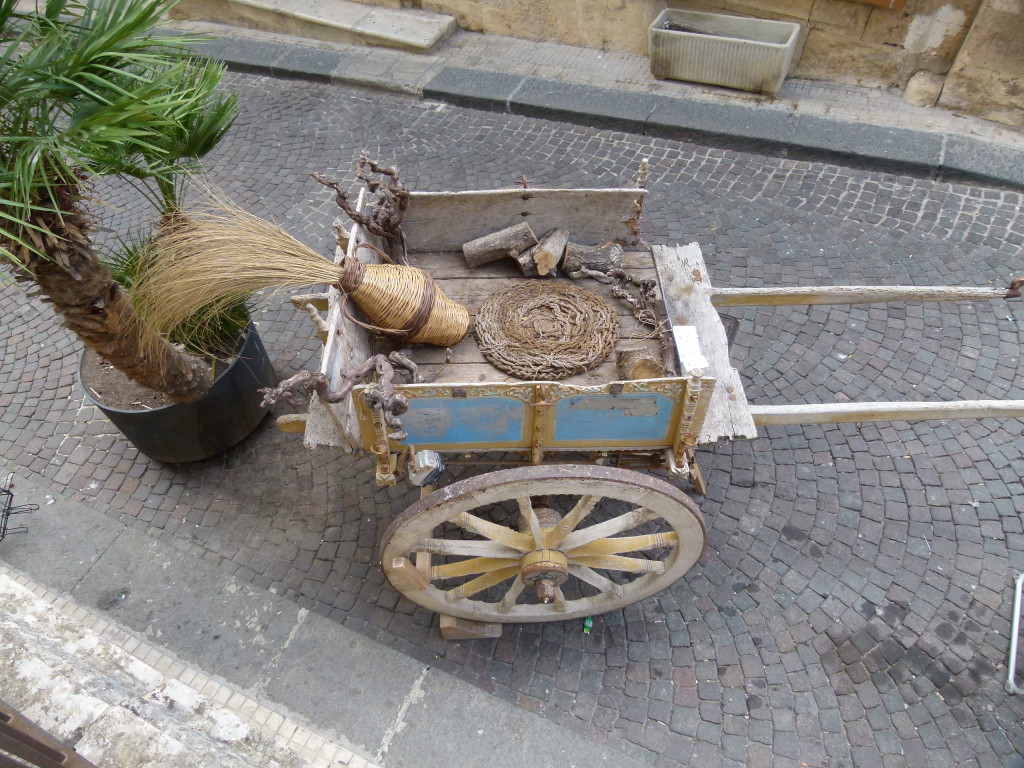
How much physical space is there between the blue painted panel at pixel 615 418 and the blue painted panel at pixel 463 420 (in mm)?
184

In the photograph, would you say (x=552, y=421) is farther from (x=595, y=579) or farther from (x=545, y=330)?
(x=595, y=579)

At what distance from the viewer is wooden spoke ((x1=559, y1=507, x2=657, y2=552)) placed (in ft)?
9.71

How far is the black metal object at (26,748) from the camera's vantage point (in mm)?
1610

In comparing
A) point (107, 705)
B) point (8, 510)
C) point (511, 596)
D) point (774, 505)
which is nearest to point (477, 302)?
point (511, 596)

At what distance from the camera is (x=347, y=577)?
12.2 ft

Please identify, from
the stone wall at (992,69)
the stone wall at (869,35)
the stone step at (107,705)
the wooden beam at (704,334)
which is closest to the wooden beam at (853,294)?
the wooden beam at (704,334)

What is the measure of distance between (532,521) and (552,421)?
45cm

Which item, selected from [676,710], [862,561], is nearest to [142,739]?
[676,710]

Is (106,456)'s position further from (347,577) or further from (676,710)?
(676,710)

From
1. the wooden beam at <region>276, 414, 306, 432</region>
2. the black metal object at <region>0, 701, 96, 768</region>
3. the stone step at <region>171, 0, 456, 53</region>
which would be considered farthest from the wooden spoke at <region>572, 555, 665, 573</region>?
the stone step at <region>171, 0, 456, 53</region>

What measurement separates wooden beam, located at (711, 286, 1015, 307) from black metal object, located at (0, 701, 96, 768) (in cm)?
298

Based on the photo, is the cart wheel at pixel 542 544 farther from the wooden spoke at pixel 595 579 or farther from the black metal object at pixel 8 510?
the black metal object at pixel 8 510

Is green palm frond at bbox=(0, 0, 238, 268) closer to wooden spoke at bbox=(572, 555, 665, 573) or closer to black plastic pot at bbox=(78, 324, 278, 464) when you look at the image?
black plastic pot at bbox=(78, 324, 278, 464)

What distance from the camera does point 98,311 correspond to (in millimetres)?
3020
